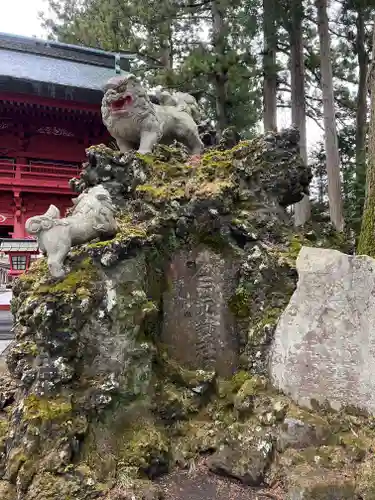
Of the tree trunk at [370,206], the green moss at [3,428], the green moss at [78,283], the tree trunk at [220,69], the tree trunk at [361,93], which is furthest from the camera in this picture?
the tree trunk at [361,93]

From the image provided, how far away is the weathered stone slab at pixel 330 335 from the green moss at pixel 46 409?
5.26 ft

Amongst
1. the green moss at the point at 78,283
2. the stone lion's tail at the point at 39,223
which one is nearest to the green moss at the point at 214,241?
the green moss at the point at 78,283

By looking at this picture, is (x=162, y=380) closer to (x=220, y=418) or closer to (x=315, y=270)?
(x=220, y=418)

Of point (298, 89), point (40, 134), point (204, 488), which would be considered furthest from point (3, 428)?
point (298, 89)

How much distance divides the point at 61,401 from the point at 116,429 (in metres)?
0.46

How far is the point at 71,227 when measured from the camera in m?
3.43

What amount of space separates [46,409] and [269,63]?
10540 millimetres

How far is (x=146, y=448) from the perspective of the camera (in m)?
3.17

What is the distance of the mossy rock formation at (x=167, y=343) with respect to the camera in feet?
9.97

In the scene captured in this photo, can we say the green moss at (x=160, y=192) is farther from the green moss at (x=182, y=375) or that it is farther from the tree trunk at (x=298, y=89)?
the tree trunk at (x=298, y=89)

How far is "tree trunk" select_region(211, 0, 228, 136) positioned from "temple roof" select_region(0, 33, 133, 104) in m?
3.06

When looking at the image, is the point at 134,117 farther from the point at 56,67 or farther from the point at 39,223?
the point at 56,67

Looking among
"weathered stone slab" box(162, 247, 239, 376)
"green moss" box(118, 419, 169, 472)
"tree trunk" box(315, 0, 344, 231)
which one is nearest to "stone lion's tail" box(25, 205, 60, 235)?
"weathered stone slab" box(162, 247, 239, 376)

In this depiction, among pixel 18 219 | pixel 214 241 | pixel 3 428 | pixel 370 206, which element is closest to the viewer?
pixel 3 428
